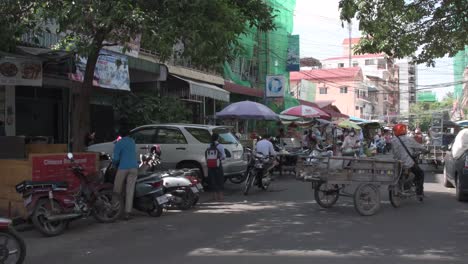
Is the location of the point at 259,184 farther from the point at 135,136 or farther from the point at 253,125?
the point at 253,125

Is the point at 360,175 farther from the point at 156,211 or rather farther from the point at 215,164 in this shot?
the point at 156,211

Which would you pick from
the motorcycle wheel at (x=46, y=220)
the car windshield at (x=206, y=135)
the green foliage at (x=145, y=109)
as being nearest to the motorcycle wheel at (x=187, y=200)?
the car windshield at (x=206, y=135)

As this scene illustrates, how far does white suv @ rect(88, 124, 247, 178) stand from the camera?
12.7 metres

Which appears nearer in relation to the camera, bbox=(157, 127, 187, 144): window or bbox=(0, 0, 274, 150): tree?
bbox=(0, 0, 274, 150): tree

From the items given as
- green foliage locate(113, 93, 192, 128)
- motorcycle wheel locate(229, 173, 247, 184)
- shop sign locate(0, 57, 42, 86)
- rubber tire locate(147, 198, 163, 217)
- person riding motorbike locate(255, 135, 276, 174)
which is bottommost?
rubber tire locate(147, 198, 163, 217)

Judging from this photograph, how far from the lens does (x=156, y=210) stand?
9539 mm

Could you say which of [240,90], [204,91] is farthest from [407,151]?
[240,90]

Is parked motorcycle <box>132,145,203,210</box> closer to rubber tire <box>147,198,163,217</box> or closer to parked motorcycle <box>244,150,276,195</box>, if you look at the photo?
rubber tire <box>147,198,163,217</box>

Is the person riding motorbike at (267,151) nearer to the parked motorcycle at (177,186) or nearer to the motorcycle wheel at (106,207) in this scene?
the parked motorcycle at (177,186)

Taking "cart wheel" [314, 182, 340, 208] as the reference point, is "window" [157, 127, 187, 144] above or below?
above

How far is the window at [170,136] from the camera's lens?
1289 cm

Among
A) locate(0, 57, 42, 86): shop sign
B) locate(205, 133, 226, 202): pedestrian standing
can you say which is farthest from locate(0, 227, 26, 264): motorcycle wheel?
locate(0, 57, 42, 86): shop sign

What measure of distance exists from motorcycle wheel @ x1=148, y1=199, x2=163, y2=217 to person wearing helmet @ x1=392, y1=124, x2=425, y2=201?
5352mm

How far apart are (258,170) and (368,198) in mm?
4014
